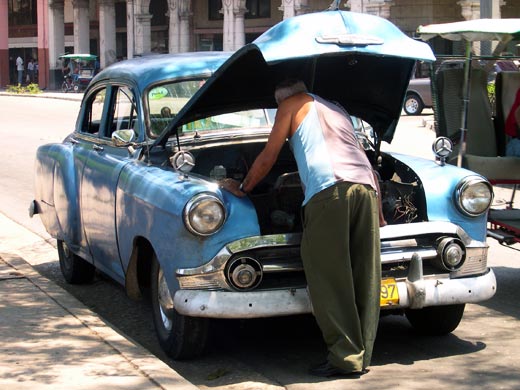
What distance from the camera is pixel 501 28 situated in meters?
7.18

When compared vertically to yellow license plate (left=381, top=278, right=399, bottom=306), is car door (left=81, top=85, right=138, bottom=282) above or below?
above

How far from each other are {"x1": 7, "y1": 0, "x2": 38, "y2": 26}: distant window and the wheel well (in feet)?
197

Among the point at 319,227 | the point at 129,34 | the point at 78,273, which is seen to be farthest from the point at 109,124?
the point at 129,34

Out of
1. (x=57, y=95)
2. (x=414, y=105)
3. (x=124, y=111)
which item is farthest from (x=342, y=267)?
(x=57, y=95)

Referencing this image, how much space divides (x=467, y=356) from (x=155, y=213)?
2084 millimetres

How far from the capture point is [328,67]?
627cm

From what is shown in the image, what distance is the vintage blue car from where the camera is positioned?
522 centimetres

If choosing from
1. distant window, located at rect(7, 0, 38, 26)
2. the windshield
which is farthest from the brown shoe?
distant window, located at rect(7, 0, 38, 26)

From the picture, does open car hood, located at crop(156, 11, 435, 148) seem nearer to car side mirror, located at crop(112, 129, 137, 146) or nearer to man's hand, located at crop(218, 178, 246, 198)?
car side mirror, located at crop(112, 129, 137, 146)

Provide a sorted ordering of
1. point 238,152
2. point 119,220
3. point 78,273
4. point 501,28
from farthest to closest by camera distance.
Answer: point 78,273 → point 501,28 → point 238,152 → point 119,220

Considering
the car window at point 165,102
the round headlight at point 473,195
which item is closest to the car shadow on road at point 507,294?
the round headlight at point 473,195

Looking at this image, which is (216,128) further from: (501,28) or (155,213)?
(501,28)

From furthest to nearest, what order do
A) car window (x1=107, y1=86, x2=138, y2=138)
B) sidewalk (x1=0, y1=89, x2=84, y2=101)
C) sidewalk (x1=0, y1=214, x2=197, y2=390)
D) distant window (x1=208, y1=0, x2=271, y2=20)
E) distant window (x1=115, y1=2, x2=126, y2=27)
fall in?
distant window (x1=115, y1=2, x2=126, y2=27) → distant window (x1=208, y1=0, x2=271, y2=20) → sidewalk (x1=0, y1=89, x2=84, y2=101) → car window (x1=107, y1=86, x2=138, y2=138) → sidewalk (x1=0, y1=214, x2=197, y2=390)

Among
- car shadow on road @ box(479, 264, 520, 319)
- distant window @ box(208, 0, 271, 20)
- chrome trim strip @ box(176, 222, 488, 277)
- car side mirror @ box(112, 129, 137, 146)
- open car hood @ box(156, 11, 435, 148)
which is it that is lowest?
car shadow on road @ box(479, 264, 520, 319)
